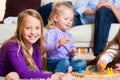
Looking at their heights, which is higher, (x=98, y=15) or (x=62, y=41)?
(x=98, y=15)

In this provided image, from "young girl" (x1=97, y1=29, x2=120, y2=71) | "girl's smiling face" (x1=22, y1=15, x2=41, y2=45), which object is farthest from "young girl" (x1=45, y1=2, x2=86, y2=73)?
"girl's smiling face" (x1=22, y1=15, x2=41, y2=45)

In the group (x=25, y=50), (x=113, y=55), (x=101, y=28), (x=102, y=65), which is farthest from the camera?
(x=101, y=28)

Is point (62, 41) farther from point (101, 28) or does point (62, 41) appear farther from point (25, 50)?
point (101, 28)

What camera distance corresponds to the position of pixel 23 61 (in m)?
1.47

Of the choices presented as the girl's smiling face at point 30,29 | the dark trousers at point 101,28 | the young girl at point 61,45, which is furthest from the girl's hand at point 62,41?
the dark trousers at point 101,28

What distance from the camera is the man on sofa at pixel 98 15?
2.29 m

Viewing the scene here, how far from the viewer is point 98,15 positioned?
2.33 metres

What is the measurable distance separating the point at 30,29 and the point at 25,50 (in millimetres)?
106

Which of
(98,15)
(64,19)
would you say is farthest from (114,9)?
(64,19)

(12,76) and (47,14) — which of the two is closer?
(12,76)

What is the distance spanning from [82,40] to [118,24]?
28 centimetres

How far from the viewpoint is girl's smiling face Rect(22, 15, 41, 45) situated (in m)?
1.58

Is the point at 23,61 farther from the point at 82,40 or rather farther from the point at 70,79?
the point at 82,40

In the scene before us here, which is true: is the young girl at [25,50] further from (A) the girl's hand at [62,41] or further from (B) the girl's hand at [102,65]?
(B) the girl's hand at [102,65]
